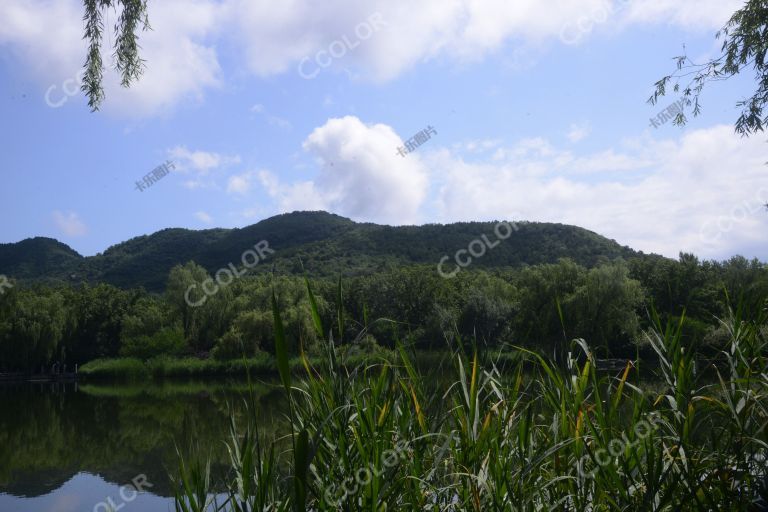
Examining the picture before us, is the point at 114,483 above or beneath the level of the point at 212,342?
beneath

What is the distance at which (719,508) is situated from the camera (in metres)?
2.19

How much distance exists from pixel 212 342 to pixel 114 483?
30.4 meters

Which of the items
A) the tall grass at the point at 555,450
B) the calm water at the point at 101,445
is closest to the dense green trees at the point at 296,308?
the calm water at the point at 101,445

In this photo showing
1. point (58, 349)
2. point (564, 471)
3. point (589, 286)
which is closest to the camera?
point (564, 471)

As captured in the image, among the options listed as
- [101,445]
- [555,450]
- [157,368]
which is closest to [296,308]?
[157,368]

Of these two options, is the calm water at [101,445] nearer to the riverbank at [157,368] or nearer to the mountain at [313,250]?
the riverbank at [157,368]

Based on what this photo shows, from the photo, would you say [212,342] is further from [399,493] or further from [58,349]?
[399,493]

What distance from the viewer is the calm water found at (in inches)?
418

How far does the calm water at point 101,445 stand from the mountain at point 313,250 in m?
36.8

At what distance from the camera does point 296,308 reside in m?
35.5

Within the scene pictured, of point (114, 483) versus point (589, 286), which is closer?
point (114, 483)

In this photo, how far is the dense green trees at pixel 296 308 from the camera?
3020 centimetres

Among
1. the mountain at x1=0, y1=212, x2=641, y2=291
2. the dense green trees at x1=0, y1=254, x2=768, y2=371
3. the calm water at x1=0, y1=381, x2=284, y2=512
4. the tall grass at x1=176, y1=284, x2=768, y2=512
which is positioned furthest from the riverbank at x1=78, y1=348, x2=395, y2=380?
the tall grass at x1=176, y1=284, x2=768, y2=512

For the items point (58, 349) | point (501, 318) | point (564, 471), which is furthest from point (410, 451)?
point (58, 349)
